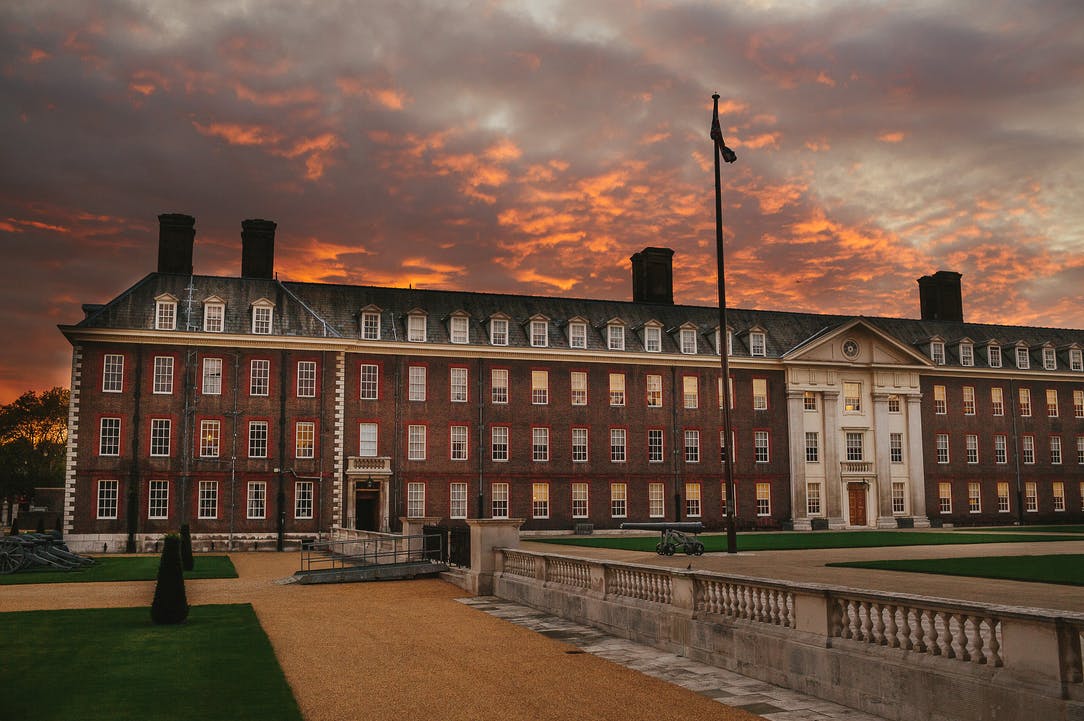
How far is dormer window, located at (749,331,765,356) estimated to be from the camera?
195 feet

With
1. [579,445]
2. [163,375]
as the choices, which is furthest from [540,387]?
[163,375]

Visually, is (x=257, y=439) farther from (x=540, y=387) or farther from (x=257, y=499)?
(x=540, y=387)

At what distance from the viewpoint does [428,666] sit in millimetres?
14383

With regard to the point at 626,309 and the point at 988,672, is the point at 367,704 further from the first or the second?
the point at 626,309

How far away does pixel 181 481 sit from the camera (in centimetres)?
4703

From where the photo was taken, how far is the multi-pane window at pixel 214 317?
48397mm

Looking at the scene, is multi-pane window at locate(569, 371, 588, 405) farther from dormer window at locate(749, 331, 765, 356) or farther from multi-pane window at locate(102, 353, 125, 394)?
multi-pane window at locate(102, 353, 125, 394)

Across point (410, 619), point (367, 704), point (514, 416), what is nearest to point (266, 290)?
point (514, 416)

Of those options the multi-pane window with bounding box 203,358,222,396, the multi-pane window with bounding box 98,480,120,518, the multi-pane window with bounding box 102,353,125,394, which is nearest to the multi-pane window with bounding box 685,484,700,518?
the multi-pane window with bounding box 203,358,222,396

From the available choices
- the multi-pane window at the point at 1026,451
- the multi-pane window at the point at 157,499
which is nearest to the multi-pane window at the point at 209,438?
the multi-pane window at the point at 157,499

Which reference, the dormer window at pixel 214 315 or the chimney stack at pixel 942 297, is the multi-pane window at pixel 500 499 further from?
the chimney stack at pixel 942 297

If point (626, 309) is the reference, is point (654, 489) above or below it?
below

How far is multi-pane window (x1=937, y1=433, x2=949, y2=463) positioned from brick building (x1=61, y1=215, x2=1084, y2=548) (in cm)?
16

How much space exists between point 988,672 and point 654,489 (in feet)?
154
